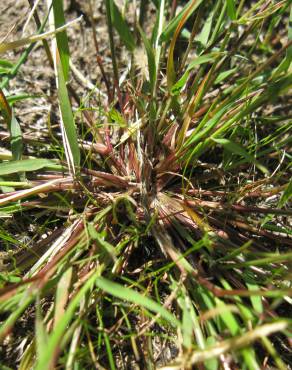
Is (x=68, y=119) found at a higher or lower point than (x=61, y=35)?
lower

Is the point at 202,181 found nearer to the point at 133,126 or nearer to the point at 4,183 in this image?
→ the point at 133,126

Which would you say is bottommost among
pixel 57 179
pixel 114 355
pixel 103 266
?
pixel 114 355

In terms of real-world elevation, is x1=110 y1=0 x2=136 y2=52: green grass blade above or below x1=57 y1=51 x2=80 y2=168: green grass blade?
above

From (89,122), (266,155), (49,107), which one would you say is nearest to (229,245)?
(266,155)

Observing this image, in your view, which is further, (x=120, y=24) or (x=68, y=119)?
(x=120, y=24)

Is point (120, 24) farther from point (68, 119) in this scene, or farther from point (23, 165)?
point (23, 165)

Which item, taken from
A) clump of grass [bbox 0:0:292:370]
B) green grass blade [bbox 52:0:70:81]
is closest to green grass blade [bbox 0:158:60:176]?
clump of grass [bbox 0:0:292:370]

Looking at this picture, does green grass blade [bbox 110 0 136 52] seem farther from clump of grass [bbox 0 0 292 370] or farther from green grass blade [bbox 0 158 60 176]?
green grass blade [bbox 0 158 60 176]

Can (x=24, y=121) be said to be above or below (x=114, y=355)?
above

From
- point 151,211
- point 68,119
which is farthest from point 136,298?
point 68,119
